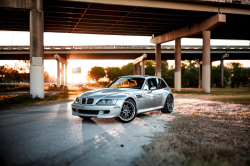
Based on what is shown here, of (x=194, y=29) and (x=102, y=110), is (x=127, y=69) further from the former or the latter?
(x=102, y=110)

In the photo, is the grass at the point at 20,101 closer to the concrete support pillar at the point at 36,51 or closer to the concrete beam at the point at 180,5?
the concrete support pillar at the point at 36,51

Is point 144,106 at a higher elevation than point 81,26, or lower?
lower

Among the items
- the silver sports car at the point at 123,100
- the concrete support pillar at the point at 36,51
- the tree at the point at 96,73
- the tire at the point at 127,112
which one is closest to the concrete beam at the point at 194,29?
the concrete support pillar at the point at 36,51

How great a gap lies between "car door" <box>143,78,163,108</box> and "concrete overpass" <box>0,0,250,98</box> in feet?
38.0

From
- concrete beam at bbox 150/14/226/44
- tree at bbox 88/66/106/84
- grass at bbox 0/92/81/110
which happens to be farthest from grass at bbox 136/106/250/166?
tree at bbox 88/66/106/84

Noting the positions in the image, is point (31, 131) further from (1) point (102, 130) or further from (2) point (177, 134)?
(2) point (177, 134)

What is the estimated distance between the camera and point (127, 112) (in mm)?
7027

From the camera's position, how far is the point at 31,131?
5859 mm

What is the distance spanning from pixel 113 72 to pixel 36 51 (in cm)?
8630

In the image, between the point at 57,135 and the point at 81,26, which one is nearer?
the point at 57,135

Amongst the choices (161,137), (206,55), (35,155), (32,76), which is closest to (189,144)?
(161,137)

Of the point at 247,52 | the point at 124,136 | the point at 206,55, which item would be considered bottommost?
the point at 124,136

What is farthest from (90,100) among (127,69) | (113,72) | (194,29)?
A: (127,69)

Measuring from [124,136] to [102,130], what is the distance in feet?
2.87
